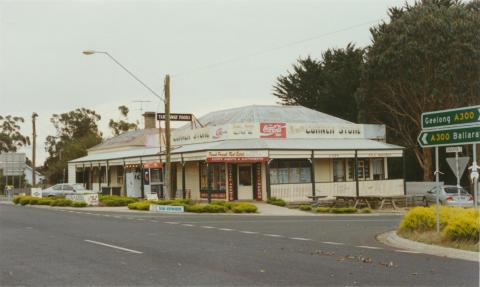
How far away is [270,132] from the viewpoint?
38.6 metres

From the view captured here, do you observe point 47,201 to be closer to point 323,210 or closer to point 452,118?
point 323,210

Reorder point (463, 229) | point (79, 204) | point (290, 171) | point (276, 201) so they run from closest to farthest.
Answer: point (463, 229)
point (276, 201)
point (79, 204)
point (290, 171)

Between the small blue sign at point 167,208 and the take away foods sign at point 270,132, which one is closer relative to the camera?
the small blue sign at point 167,208

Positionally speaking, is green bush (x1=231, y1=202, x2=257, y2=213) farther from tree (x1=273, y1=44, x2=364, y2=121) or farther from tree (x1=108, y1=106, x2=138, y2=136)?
tree (x1=108, y1=106, x2=138, y2=136)

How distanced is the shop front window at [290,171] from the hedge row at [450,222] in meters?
21.2

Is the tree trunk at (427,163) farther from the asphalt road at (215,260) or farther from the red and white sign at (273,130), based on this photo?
the asphalt road at (215,260)

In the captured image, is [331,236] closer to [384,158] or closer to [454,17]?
[384,158]

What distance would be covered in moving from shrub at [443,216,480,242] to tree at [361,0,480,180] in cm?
3011

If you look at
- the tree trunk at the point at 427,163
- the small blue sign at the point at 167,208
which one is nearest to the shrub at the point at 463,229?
the small blue sign at the point at 167,208

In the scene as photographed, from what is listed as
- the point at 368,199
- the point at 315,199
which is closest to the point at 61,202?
the point at 315,199

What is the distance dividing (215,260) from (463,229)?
217 inches

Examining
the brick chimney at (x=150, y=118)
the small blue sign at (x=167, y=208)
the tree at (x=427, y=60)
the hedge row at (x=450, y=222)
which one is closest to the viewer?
A: the hedge row at (x=450, y=222)

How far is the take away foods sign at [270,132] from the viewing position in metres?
38.2

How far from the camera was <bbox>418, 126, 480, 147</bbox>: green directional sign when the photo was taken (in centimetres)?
1408
